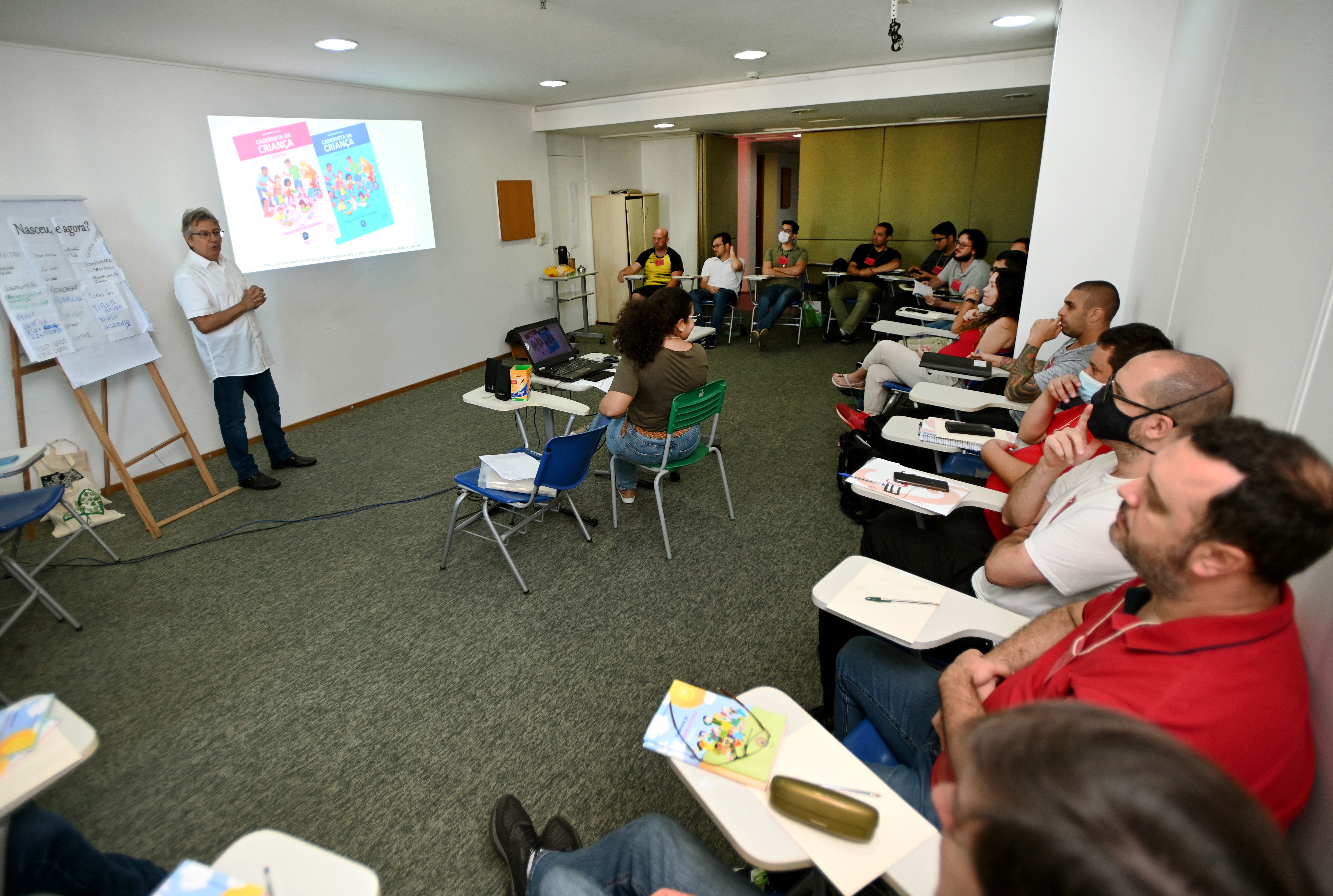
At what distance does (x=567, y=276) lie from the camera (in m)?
7.68

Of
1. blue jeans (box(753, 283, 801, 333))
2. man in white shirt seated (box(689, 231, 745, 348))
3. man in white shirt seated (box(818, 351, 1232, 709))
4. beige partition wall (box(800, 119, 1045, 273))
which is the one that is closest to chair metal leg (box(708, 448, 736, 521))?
man in white shirt seated (box(818, 351, 1232, 709))

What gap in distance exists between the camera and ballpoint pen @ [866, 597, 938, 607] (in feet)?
5.37

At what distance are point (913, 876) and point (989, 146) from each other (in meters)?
8.88

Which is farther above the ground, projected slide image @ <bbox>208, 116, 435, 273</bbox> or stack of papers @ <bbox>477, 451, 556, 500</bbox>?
projected slide image @ <bbox>208, 116, 435, 273</bbox>

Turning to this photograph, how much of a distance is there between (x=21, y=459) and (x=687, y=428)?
9.63 feet

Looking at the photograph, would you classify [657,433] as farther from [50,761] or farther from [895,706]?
[50,761]

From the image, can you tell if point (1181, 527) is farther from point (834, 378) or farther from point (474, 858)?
point (834, 378)

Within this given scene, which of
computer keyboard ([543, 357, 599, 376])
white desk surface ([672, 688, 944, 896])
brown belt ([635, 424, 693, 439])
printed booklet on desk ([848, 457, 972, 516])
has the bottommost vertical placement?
brown belt ([635, 424, 693, 439])

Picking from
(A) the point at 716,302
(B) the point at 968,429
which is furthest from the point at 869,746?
(A) the point at 716,302

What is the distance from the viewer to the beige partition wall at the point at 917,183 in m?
7.90

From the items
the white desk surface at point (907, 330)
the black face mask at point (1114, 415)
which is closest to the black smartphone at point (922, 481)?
the black face mask at point (1114, 415)

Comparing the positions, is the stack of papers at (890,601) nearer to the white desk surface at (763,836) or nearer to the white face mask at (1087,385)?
the white desk surface at (763,836)

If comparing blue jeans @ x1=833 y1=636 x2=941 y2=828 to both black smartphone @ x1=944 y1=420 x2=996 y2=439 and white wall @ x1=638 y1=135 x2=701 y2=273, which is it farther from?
white wall @ x1=638 y1=135 x2=701 y2=273

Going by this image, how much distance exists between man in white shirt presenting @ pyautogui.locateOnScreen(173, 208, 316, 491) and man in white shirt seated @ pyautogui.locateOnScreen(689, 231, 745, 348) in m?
4.62
